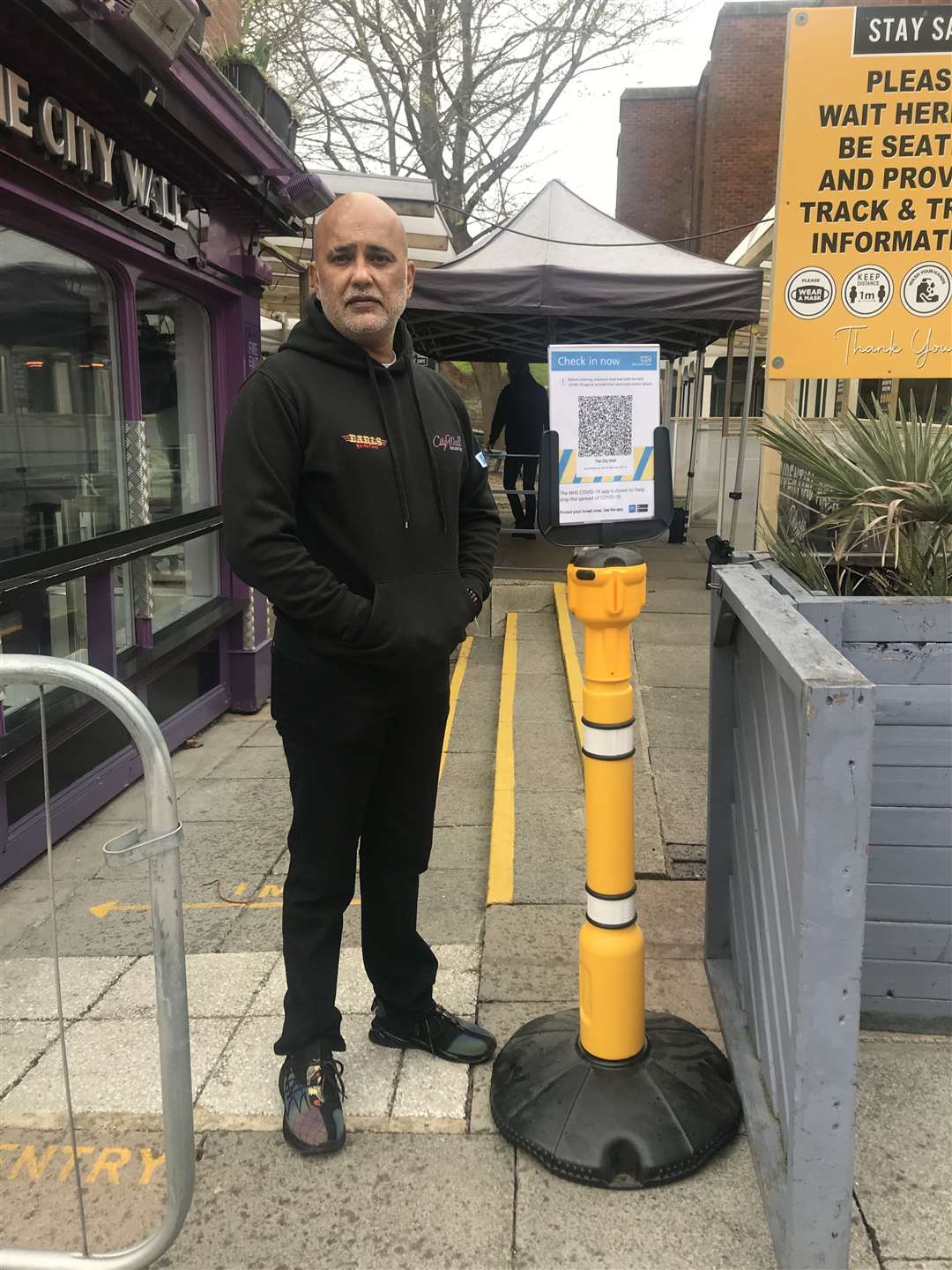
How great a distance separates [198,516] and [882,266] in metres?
3.89

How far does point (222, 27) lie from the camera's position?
628 cm

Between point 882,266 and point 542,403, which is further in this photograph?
point 542,403

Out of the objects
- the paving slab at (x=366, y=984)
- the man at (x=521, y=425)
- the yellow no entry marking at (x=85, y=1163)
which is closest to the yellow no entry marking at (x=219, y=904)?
the paving slab at (x=366, y=984)

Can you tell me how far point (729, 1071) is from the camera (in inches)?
94.3

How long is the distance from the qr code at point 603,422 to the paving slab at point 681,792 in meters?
2.05

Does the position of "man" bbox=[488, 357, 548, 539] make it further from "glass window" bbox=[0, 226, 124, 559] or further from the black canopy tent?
"glass window" bbox=[0, 226, 124, 559]

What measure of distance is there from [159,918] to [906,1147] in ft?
5.77

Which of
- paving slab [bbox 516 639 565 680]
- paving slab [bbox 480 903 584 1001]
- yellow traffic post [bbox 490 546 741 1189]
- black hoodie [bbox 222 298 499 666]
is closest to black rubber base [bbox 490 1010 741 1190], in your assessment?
yellow traffic post [bbox 490 546 741 1189]

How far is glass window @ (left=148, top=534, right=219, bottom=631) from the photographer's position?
18.4ft

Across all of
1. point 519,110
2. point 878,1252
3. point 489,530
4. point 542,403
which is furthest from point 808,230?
point 519,110

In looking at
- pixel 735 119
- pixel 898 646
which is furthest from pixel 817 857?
pixel 735 119

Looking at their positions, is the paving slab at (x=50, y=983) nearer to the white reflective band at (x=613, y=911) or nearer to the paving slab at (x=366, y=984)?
the paving slab at (x=366, y=984)

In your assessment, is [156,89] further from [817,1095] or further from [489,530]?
[817,1095]

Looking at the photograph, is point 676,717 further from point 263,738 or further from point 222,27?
point 222,27
